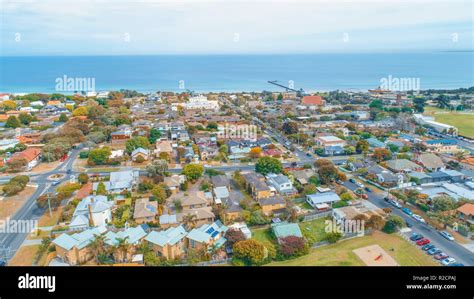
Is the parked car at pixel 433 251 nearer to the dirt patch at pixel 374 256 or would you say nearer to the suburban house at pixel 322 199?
the dirt patch at pixel 374 256

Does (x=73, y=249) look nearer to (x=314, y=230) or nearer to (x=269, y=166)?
(x=314, y=230)

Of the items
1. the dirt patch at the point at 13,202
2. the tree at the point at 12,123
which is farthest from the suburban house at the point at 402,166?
the tree at the point at 12,123

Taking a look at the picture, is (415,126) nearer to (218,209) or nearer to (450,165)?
(450,165)

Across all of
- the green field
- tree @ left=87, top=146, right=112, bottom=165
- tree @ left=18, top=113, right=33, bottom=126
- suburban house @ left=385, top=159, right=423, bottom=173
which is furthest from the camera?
tree @ left=18, top=113, right=33, bottom=126

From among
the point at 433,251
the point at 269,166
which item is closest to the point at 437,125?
Answer: the point at 269,166

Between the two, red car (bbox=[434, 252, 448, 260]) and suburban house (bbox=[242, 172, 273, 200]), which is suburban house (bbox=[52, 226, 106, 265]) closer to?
suburban house (bbox=[242, 172, 273, 200])
